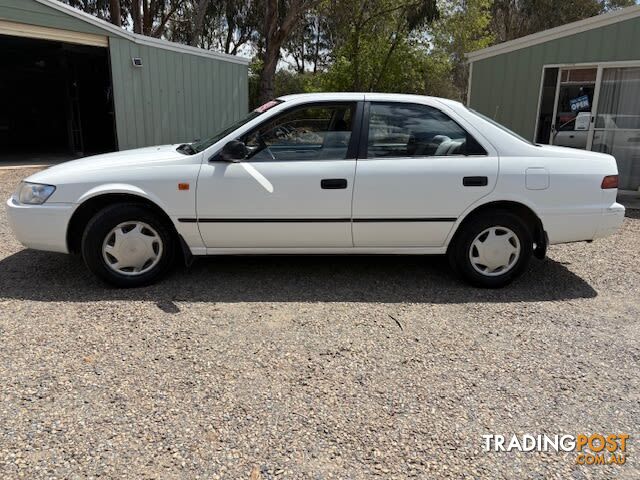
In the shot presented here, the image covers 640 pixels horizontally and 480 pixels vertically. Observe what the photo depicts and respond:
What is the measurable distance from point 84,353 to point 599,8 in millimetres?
35533

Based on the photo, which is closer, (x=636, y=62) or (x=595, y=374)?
(x=595, y=374)

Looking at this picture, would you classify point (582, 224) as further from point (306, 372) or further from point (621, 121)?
point (621, 121)

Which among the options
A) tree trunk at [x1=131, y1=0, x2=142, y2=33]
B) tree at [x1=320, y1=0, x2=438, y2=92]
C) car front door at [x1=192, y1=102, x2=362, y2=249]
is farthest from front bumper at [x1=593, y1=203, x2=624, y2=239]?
tree trunk at [x1=131, y1=0, x2=142, y2=33]

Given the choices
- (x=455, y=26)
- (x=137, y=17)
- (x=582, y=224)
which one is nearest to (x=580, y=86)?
(x=582, y=224)

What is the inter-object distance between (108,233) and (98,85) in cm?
1252

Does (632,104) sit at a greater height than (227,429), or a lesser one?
greater

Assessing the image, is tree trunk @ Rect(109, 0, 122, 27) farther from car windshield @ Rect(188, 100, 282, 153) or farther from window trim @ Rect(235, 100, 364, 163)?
window trim @ Rect(235, 100, 364, 163)

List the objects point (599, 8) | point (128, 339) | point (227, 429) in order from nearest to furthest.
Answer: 1. point (227, 429)
2. point (128, 339)
3. point (599, 8)

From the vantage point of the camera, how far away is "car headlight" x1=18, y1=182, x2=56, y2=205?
4230mm

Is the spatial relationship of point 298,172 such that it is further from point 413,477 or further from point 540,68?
point 540,68

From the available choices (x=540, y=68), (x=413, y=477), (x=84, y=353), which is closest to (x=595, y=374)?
(x=413, y=477)

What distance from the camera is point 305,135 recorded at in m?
4.54

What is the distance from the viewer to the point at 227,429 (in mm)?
2594

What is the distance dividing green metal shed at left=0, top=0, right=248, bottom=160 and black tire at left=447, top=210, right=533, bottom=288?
10121 millimetres
